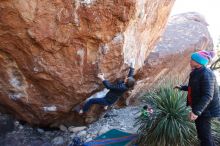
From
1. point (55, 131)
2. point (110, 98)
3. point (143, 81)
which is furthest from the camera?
point (143, 81)

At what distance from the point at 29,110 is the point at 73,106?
97cm

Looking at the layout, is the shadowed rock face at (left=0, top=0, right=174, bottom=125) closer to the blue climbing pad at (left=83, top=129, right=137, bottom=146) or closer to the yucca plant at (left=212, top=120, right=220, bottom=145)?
the blue climbing pad at (left=83, top=129, right=137, bottom=146)

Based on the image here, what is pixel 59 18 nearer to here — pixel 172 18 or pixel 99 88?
pixel 99 88

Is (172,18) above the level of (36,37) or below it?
above

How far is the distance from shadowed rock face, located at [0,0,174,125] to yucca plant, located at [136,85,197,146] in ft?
3.40

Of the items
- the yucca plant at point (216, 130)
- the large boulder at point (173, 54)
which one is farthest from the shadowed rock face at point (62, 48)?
the yucca plant at point (216, 130)

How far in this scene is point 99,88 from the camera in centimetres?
684

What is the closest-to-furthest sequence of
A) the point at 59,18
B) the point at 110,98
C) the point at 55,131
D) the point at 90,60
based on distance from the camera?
the point at 59,18 < the point at 90,60 < the point at 110,98 < the point at 55,131

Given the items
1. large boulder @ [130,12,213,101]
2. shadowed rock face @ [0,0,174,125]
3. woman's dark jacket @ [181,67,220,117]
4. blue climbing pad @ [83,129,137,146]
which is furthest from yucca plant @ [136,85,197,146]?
large boulder @ [130,12,213,101]

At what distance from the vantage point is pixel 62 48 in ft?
19.9

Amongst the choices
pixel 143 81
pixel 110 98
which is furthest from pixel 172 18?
pixel 110 98

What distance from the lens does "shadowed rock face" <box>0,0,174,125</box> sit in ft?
18.6

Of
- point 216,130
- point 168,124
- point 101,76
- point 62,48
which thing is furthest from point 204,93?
point 62,48

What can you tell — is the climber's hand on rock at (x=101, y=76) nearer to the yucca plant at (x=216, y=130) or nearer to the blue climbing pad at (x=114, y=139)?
the blue climbing pad at (x=114, y=139)
